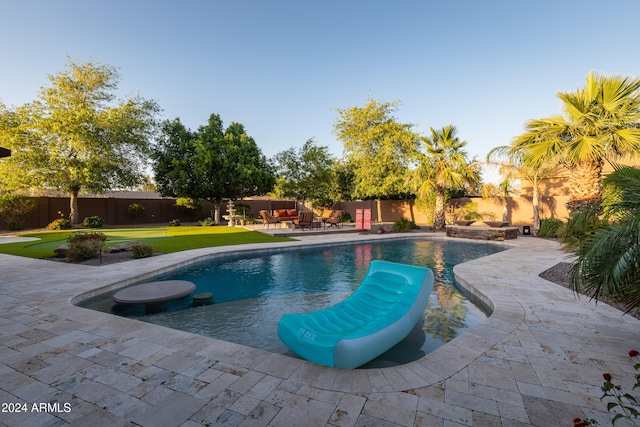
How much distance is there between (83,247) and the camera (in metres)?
9.25

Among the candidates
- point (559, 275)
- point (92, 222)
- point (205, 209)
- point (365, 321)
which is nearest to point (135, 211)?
point (92, 222)

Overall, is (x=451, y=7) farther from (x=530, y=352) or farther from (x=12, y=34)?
(x=12, y=34)

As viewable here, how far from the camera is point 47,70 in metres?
21.4

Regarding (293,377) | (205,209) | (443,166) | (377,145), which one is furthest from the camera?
(205,209)

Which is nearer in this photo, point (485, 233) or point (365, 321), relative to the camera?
point (365, 321)

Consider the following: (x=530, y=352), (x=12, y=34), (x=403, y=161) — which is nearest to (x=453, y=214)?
(x=403, y=161)

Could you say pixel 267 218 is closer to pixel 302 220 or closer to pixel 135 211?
pixel 302 220

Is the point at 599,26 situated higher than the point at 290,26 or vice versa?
the point at 290,26

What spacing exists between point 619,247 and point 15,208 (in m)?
27.9

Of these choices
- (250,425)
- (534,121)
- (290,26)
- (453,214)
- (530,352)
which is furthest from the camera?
(453,214)

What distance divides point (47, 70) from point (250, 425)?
30.3m

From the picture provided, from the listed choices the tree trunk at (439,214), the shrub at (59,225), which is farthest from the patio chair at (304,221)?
the shrub at (59,225)

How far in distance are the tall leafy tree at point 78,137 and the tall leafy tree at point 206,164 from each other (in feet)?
9.30

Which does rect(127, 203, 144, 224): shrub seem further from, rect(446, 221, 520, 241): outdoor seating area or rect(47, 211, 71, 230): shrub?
rect(446, 221, 520, 241): outdoor seating area
